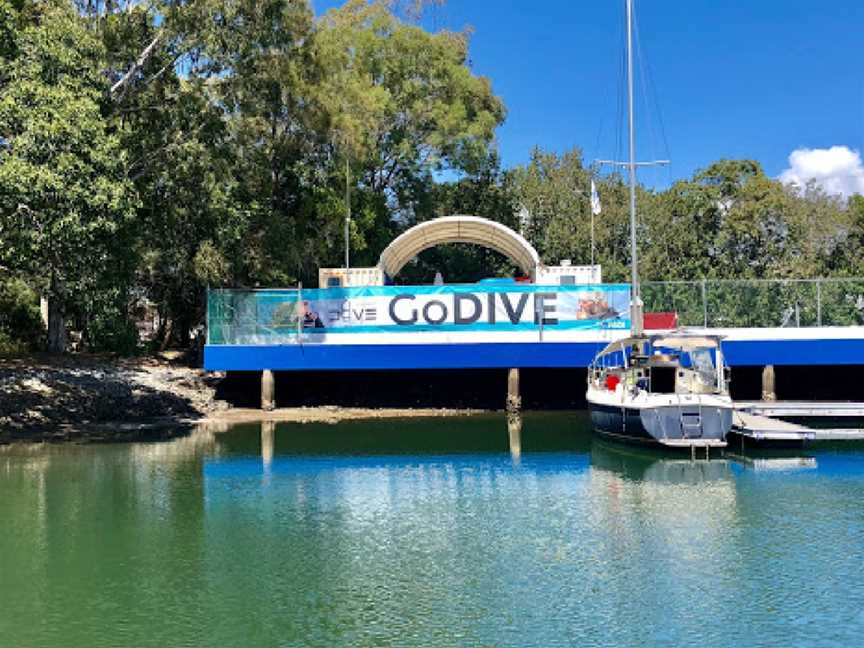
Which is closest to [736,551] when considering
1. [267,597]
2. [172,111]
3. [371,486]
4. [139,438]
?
[267,597]

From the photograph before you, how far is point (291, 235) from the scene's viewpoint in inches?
1336

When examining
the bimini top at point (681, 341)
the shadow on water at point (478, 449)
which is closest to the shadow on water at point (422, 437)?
the shadow on water at point (478, 449)

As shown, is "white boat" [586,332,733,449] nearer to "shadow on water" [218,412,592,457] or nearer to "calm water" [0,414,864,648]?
"calm water" [0,414,864,648]

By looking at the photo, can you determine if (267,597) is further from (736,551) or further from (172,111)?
(172,111)

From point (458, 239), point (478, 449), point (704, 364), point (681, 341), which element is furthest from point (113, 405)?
point (704, 364)

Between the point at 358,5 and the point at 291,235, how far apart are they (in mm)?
14325

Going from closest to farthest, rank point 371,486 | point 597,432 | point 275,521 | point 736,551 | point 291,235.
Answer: point 736,551, point 275,521, point 371,486, point 597,432, point 291,235

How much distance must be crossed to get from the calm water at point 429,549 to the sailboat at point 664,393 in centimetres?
79

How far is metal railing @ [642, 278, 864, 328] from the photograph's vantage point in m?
30.3

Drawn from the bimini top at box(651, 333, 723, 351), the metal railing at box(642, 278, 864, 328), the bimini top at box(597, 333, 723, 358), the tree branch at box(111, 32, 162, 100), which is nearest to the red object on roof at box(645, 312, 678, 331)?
the metal railing at box(642, 278, 864, 328)

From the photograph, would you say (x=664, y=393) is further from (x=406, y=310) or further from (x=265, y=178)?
(x=265, y=178)

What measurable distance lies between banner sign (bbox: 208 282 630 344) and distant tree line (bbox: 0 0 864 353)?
248cm

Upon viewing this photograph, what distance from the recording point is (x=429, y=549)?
13508 mm

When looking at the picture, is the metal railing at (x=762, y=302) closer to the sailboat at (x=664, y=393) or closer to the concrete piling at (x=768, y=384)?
the concrete piling at (x=768, y=384)
